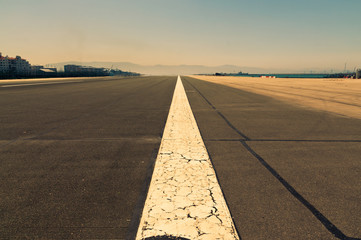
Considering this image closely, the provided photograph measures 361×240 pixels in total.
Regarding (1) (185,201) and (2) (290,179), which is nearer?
(1) (185,201)

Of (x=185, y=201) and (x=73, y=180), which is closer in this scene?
(x=185, y=201)

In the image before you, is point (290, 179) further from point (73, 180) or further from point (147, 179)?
point (73, 180)

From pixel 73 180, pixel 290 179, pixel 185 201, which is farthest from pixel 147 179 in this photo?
pixel 290 179

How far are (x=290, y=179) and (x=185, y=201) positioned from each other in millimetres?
1737

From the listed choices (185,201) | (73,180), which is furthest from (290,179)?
(73,180)

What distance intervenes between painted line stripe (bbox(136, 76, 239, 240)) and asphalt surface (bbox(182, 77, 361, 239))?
0.56 ft

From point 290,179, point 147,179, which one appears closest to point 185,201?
point 147,179

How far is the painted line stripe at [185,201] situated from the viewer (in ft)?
7.69

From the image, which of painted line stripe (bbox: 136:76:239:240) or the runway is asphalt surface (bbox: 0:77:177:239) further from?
painted line stripe (bbox: 136:76:239:240)

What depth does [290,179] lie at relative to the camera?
356 centimetres

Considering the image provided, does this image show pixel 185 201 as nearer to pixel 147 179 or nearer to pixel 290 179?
pixel 147 179

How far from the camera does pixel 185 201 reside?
2.96m

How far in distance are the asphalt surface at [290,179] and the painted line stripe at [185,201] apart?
0.17 metres

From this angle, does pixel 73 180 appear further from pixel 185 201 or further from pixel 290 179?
pixel 290 179
